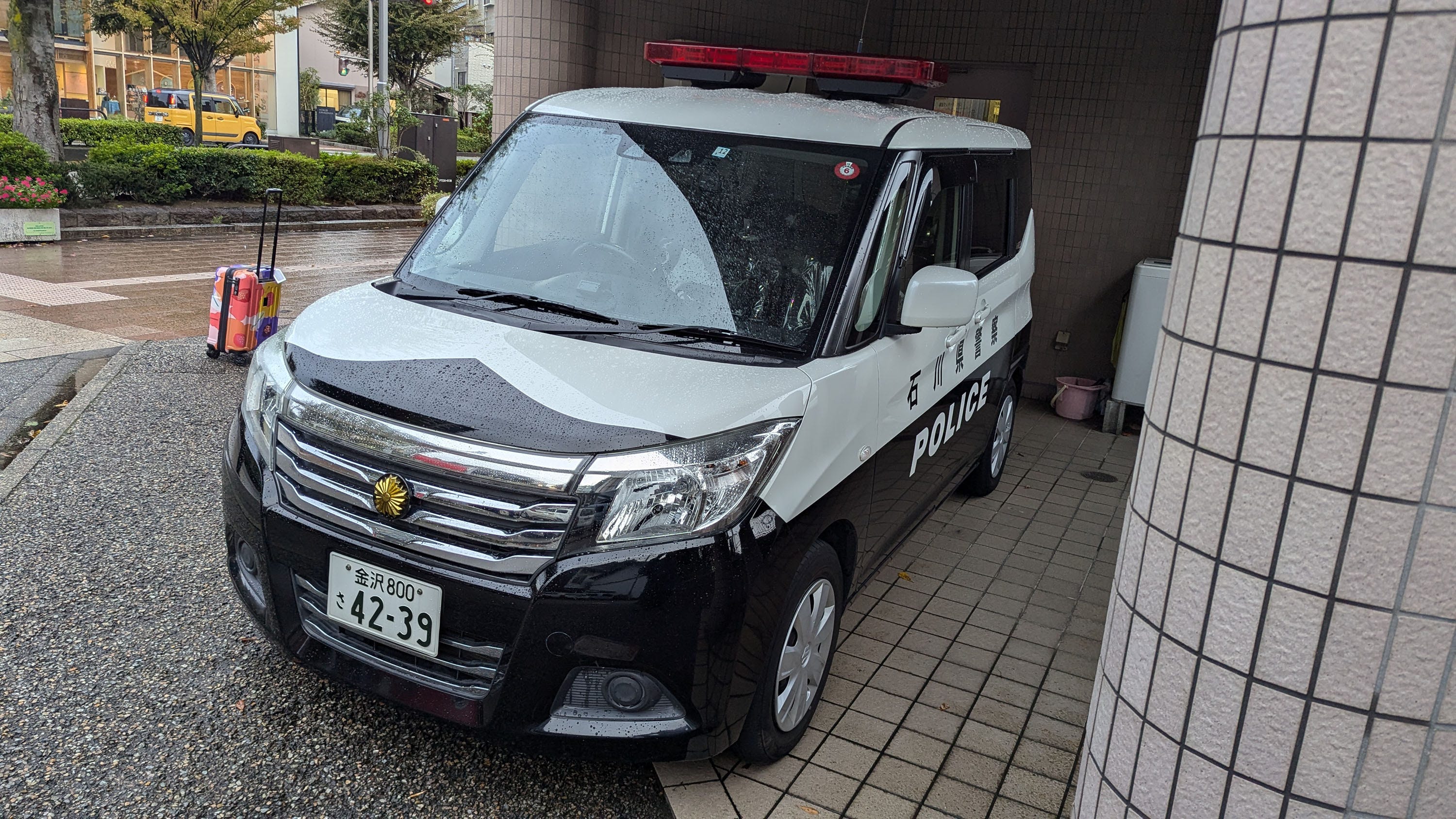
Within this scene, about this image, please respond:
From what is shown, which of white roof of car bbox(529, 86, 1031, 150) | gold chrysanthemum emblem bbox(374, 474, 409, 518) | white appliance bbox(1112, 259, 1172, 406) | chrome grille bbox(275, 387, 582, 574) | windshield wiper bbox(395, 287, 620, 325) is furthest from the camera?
white appliance bbox(1112, 259, 1172, 406)

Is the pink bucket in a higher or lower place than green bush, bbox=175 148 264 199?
lower

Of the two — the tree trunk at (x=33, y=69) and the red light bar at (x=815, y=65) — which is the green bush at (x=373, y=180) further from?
the red light bar at (x=815, y=65)

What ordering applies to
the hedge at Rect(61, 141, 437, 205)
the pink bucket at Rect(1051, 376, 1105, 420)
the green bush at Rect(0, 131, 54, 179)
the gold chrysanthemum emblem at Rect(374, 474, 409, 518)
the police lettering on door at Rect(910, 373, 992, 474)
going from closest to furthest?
1. the gold chrysanthemum emblem at Rect(374, 474, 409, 518)
2. the police lettering on door at Rect(910, 373, 992, 474)
3. the pink bucket at Rect(1051, 376, 1105, 420)
4. the green bush at Rect(0, 131, 54, 179)
5. the hedge at Rect(61, 141, 437, 205)

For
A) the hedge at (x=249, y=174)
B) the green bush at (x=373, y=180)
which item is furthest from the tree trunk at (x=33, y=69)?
the green bush at (x=373, y=180)

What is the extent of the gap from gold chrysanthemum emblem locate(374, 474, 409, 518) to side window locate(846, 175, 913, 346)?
4.63 ft

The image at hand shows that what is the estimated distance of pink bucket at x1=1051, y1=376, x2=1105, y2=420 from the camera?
781cm

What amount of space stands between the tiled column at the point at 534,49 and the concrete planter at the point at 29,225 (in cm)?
904

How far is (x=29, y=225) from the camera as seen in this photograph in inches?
491

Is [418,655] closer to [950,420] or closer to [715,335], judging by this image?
[715,335]

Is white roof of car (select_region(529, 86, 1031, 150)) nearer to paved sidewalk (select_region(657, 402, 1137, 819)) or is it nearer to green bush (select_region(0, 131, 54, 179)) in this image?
paved sidewalk (select_region(657, 402, 1137, 819))

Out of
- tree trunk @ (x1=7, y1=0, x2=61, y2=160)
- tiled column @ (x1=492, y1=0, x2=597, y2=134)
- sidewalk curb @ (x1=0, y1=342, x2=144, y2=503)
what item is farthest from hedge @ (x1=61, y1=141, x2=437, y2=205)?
tiled column @ (x1=492, y1=0, x2=597, y2=134)

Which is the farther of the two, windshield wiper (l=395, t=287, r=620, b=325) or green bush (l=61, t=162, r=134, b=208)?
green bush (l=61, t=162, r=134, b=208)

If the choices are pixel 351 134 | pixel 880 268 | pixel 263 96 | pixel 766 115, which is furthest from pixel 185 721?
pixel 263 96

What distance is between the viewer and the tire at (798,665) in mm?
2877
